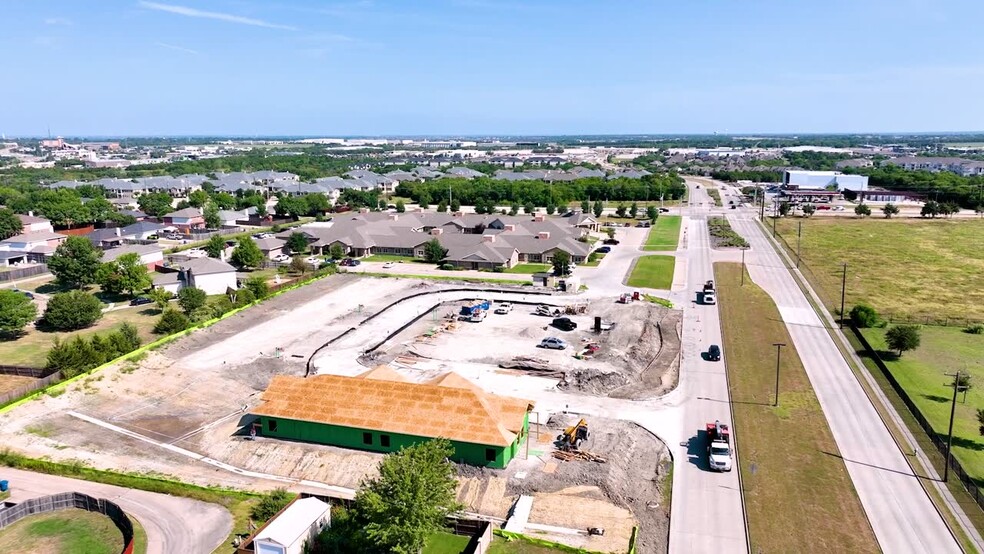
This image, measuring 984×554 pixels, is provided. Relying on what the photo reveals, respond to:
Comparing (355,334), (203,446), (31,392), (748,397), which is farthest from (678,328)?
(31,392)

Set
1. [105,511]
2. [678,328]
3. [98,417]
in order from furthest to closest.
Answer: [678,328] < [98,417] < [105,511]

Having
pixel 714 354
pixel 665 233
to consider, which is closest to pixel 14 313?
pixel 714 354

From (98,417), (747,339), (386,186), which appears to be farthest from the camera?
(386,186)

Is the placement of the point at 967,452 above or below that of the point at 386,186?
below

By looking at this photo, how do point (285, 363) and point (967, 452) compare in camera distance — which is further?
point (285, 363)

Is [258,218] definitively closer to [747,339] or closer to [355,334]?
[355,334]

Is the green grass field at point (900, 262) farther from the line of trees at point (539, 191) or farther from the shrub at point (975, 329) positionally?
the line of trees at point (539, 191)

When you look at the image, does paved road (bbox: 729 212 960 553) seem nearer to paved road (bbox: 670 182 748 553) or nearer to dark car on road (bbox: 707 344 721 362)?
paved road (bbox: 670 182 748 553)
